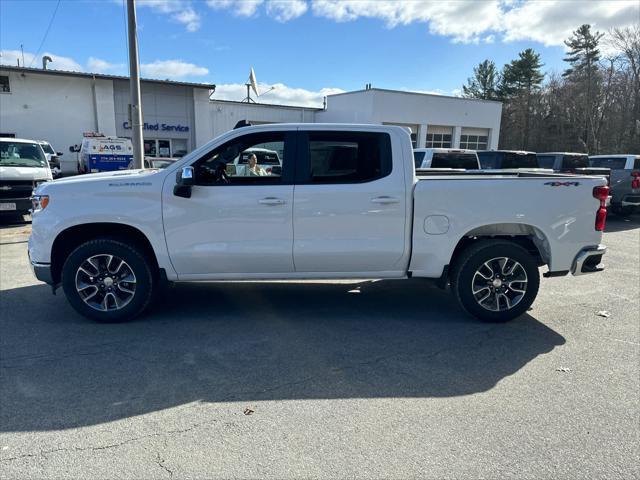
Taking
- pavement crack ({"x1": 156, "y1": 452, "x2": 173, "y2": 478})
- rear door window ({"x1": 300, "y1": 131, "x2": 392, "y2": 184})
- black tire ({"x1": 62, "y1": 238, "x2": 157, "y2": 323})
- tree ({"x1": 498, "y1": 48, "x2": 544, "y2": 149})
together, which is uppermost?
tree ({"x1": 498, "y1": 48, "x2": 544, "y2": 149})

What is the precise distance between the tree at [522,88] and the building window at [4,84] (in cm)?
4940

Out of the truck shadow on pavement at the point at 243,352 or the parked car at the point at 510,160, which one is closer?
the truck shadow on pavement at the point at 243,352

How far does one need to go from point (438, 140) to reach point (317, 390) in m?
34.0

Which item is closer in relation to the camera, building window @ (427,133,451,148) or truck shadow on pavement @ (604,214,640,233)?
truck shadow on pavement @ (604,214,640,233)

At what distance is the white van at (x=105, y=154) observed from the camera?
1952cm

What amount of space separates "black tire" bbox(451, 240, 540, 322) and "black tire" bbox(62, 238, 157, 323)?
3.34 metres

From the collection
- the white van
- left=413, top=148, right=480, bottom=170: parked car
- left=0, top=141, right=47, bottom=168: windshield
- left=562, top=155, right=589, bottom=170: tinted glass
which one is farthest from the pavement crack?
the white van

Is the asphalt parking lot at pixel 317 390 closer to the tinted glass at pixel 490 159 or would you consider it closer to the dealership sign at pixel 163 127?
the tinted glass at pixel 490 159

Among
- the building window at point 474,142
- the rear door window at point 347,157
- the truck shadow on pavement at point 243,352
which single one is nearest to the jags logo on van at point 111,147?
the truck shadow on pavement at point 243,352

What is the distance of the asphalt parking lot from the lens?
2768 mm

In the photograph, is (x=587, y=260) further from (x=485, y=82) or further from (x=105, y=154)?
(x=485, y=82)

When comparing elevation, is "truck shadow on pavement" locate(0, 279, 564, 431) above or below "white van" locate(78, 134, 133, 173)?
below

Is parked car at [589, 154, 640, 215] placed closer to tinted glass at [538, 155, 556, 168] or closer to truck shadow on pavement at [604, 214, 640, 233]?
truck shadow on pavement at [604, 214, 640, 233]

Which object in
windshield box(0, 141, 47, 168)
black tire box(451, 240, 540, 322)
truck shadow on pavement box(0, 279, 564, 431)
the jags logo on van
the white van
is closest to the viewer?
truck shadow on pavement box(0, 279, 564, 431)
